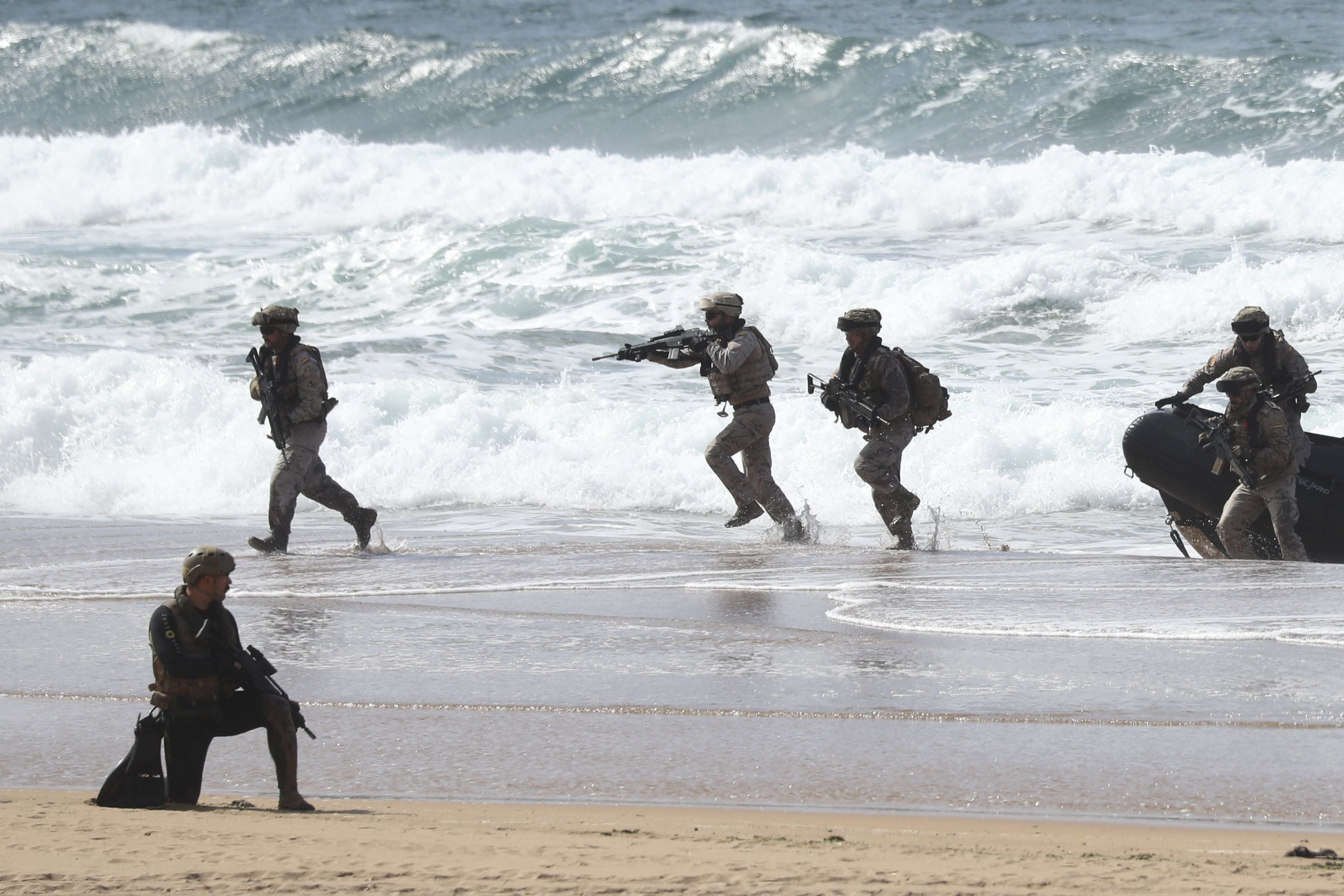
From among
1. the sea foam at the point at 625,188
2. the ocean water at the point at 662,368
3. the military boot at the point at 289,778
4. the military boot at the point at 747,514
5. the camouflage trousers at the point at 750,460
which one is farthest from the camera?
the sea foam at the point at 625,188

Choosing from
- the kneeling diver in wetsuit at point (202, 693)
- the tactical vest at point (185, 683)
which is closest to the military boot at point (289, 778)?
the kneeling diver in wetsuit at point (202, 693)

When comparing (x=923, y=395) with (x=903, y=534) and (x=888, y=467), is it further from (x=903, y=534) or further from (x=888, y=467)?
(x=903, y=534)

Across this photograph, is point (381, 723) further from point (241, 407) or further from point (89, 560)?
point (241, 407)

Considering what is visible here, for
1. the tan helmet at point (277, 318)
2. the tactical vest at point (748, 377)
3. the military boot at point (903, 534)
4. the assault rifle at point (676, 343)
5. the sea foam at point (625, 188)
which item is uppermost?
the sea foam at point (625, 188)

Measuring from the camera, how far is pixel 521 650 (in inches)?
278

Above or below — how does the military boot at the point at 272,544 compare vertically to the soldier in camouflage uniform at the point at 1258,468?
below

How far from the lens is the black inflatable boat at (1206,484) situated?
31.2 ft

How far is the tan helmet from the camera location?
32.0ft

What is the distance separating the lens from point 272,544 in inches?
396

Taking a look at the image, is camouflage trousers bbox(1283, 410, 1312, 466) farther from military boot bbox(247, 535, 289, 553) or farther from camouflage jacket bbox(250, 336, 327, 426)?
military boot bbox(247, 535, 289, 553)

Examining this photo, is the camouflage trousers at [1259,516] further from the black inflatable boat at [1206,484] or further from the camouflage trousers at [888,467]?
the camouflage trousers at [888,467]

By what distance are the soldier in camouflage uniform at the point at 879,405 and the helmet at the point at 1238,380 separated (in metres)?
1.76

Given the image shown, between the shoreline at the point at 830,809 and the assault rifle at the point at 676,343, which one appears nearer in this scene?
the shoreline at the point at 830,809

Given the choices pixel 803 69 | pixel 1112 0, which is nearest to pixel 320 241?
pixel 803 69
